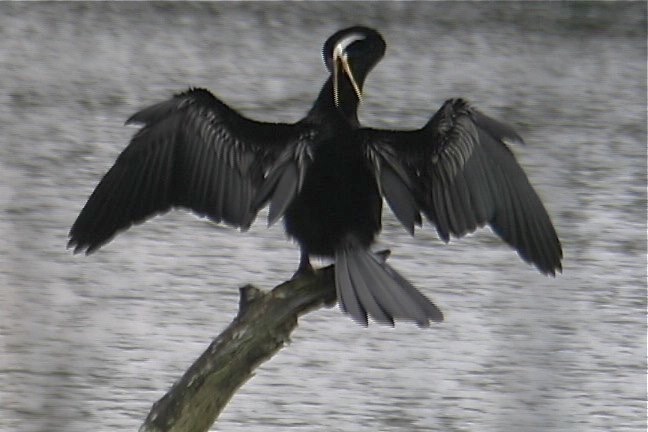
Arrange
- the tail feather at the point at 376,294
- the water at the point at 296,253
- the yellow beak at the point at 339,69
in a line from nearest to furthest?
1. the tail feather at the point at 376,294
2. the yellow beak at the point at 339,69
3. the water at the point at 296,253

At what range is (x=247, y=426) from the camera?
257cm

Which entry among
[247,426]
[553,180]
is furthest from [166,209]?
[553,180]

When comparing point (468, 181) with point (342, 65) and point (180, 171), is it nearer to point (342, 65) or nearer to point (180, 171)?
point (342, 65)

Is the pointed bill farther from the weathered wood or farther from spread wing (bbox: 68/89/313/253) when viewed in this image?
the weathered wood

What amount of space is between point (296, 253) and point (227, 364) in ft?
3.72

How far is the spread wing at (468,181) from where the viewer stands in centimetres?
181

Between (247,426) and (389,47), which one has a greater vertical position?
(389,47)

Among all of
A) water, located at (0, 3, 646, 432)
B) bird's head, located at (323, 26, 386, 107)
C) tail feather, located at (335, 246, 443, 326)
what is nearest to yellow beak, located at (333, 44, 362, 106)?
bird's head, located at (323, 26, 386, 107)

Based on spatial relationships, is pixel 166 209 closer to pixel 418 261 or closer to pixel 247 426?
pixel 247 426

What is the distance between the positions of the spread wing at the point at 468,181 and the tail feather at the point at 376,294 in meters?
0.13

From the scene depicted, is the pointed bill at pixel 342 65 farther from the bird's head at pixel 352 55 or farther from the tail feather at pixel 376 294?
the tail feather at pixel 376 294

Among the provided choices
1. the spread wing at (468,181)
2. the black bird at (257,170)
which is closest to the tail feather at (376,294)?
the black bird at (257,170)

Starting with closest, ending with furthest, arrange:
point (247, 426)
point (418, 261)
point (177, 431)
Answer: point (177, 431)
point (247, 426)
point (418, 261)

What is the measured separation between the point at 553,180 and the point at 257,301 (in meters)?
1.39
